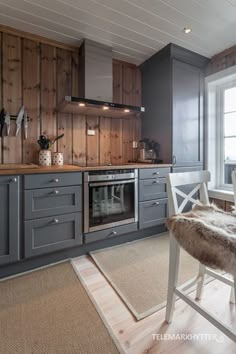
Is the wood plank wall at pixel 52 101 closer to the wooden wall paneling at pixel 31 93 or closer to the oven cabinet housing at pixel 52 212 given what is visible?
the wooden wall paneling at pixel 31 93

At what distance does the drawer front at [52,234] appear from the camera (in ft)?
5.81

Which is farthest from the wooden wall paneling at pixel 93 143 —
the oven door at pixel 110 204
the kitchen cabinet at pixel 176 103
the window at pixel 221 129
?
the window at pixel 221 129

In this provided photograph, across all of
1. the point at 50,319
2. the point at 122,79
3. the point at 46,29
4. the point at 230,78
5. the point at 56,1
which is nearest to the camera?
the point at 50,319

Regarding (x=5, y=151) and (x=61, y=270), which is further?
(x=5, y=151)

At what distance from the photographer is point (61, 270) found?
186cm

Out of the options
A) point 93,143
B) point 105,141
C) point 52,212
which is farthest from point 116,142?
point 52,212

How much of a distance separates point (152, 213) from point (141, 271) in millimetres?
820

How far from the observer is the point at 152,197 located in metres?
2.50

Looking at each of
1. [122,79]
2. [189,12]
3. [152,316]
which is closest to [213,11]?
[189,12]

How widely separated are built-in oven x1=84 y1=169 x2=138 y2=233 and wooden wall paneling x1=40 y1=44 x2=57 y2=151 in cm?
79

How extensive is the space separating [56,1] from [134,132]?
1.73 meters

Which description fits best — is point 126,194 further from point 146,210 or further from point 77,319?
point 77,319

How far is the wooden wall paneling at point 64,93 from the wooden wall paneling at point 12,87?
431 millimetres

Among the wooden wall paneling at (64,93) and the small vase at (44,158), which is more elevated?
the wooden wall paneling at (64,93)
